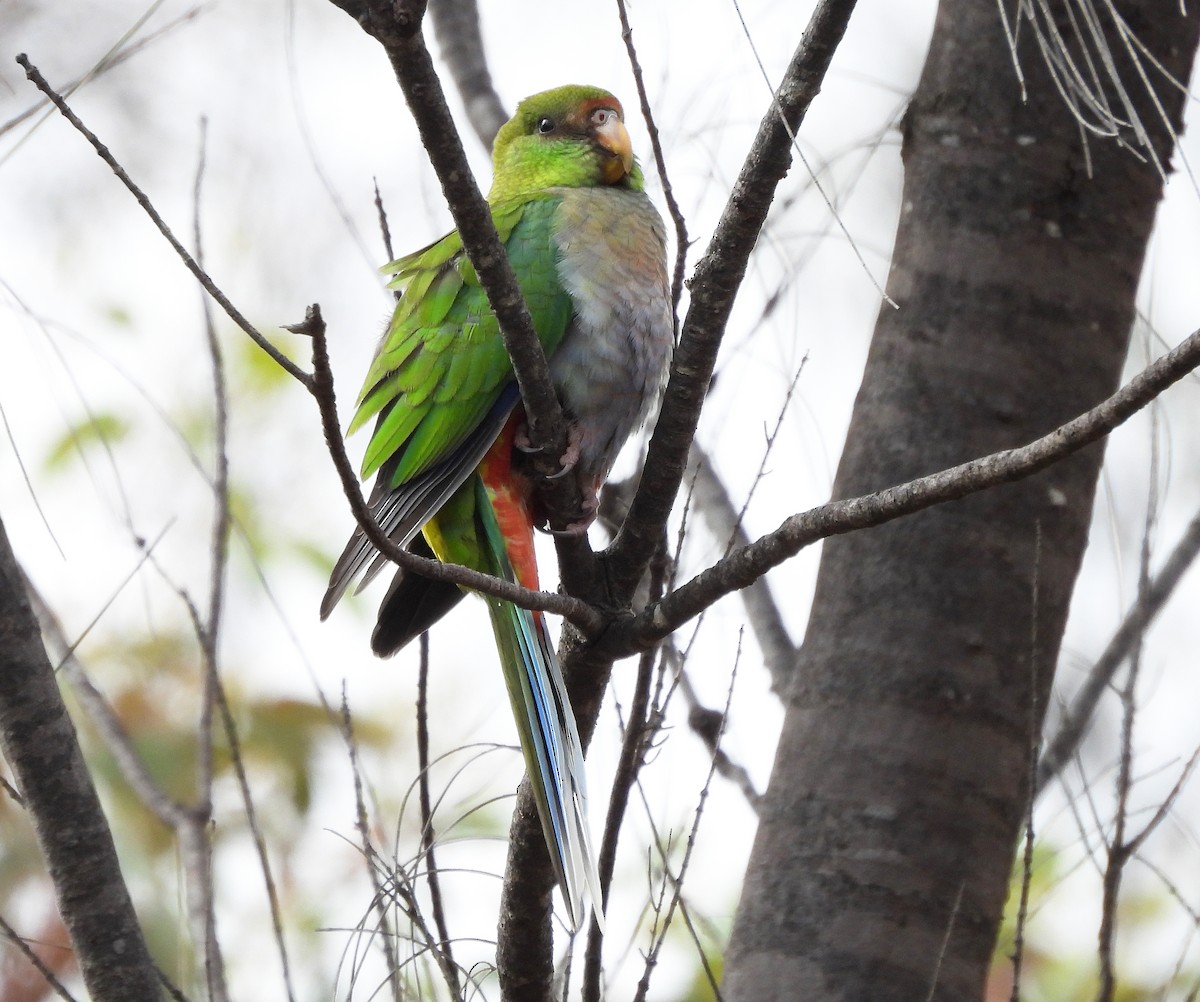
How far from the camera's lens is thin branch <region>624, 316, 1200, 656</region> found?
1.33 m

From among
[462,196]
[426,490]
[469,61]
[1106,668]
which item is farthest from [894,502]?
[469,61]

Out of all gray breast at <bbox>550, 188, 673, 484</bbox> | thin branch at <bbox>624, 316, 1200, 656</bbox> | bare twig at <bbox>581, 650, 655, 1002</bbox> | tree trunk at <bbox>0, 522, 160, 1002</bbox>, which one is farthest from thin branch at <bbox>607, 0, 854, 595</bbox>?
tree trunk at <bbox>0, 522, 160, 1002</bbox>

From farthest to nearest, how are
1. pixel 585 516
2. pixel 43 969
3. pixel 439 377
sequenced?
pixel 439 377
pixel 585 516
pixel 43 969

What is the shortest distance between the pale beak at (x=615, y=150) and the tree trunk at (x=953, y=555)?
2.82 ft

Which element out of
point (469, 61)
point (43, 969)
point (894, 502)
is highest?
point (469, 61)

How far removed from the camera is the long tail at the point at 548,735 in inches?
86.6

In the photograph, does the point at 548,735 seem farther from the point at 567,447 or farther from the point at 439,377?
the point at 439,377

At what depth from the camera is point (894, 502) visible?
163cm

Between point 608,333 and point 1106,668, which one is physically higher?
point 608,333

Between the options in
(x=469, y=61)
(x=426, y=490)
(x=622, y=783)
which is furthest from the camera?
(x=469, y=61)

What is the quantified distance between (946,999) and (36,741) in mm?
1716

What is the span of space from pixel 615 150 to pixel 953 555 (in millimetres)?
1562

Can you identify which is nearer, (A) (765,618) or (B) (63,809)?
(B) (63,809)

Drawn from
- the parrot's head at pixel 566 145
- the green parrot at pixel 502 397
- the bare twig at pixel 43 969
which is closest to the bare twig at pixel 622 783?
the green parrot at pixel 502 397
